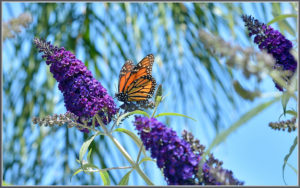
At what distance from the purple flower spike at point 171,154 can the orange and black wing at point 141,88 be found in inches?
12.8

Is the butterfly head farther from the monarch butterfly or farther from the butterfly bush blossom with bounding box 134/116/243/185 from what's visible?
the butterfly bush blossom with bounding box 134/116/243/185

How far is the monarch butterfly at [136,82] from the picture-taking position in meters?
0.66

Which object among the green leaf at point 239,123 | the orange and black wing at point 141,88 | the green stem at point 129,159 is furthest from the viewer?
the orange and black wing at point 141,88

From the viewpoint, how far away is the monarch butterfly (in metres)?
0.66

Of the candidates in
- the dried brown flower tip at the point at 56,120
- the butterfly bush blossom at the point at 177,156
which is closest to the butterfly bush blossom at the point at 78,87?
the dried brown flower tip at the point at 56,120

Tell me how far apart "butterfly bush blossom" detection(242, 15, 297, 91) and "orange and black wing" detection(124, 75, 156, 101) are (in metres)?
0.26

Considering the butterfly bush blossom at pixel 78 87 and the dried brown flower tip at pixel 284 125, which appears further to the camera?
the butterfly bush blossom at pixel 78 87

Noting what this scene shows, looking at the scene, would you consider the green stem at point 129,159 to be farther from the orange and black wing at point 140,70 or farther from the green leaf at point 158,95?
the orange and black wing at point 140,70

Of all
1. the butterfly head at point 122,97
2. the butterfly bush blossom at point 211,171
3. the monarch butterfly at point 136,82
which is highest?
the monarch butterfly at point 136,82

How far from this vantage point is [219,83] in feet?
5.74

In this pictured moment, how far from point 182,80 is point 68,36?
50cm

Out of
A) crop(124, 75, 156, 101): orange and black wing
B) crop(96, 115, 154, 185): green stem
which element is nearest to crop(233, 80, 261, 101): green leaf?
crop(96, 115, 154, 185): green stem

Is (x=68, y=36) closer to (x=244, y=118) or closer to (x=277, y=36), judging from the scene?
(x=277, y=36)

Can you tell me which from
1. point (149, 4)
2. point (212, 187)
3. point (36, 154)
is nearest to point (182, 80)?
point (149, 4)
